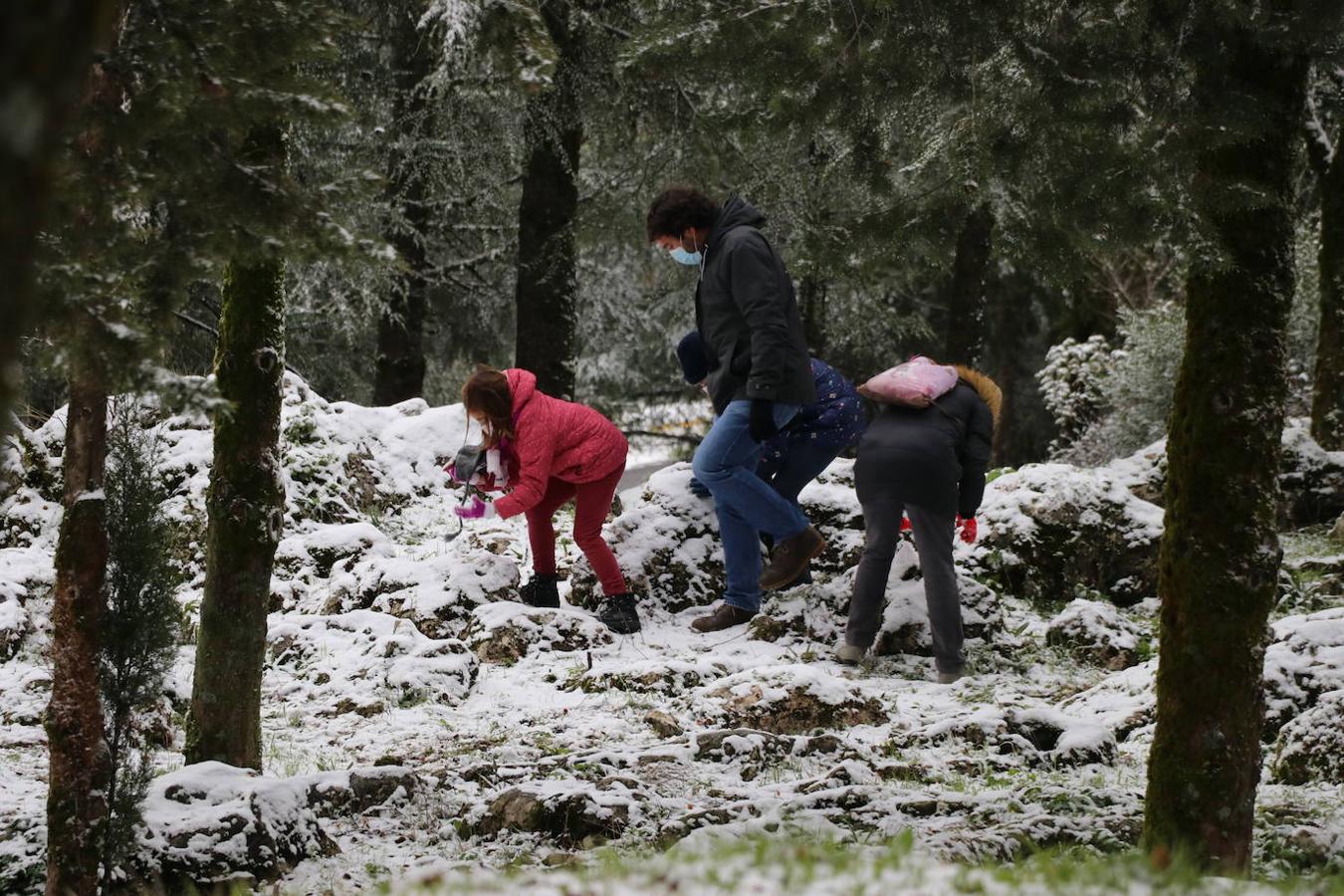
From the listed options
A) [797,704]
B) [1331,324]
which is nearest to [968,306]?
[1331,324]

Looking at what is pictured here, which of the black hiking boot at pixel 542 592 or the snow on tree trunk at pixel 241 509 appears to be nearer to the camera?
the snow on tree trunk at pixel 241 509

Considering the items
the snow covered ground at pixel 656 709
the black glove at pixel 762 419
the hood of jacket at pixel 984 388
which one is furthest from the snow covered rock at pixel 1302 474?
the black glove at pixel 762 419

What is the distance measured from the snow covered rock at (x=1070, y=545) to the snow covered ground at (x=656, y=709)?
0.07 ft

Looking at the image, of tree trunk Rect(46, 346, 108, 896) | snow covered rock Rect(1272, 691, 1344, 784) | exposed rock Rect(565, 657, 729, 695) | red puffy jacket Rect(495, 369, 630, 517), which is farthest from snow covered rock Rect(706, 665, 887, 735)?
tree trunk Rect(46, 346, 108, 896)

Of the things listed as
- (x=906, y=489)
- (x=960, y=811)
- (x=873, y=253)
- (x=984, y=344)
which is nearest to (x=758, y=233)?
(x=873, y=253)

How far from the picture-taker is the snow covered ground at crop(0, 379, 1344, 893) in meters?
3.82

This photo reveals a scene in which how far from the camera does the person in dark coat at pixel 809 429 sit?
6.76 meters

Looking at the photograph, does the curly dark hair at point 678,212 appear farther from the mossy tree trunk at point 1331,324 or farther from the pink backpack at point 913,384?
the mossy tree trunk at point 1331,324

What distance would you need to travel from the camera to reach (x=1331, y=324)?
10.5 m

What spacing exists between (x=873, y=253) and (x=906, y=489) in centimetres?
146

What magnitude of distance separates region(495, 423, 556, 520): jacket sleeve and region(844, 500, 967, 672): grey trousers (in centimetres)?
181

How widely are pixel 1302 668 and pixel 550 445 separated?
12.9ft

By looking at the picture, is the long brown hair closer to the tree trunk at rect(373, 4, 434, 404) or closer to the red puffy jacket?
the red puffy jacket

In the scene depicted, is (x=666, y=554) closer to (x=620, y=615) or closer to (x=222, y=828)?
(x=620, y=615)
